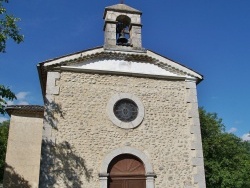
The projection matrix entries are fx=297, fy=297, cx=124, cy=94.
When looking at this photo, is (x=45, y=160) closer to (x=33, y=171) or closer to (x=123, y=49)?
(x=33, y=171)

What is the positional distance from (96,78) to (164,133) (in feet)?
9.90

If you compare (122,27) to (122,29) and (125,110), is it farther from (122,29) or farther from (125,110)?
(125,110)

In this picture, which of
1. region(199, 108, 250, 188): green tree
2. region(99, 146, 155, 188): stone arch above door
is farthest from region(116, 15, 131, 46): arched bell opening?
region(199, 108, 250, 188): green tree

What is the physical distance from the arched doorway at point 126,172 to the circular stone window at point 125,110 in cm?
108

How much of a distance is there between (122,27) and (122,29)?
101mm

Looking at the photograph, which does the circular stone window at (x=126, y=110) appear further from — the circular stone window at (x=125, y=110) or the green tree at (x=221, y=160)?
the green tree at (x=221, y=160)

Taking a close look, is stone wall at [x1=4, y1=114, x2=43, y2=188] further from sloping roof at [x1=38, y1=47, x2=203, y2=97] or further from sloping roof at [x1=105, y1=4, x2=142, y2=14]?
sloping roof at [x1=105, y1=4, x2=142, y2=14]

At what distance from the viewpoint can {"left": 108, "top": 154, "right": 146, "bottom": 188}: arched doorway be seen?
934 centimetres

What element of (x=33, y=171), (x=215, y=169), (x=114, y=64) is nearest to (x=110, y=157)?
(x=114, y=64)

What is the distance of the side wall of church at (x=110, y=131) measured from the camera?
9148mm

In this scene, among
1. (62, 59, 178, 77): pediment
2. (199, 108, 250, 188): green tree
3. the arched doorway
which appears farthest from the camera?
(199, 108, 250, 188): green tree

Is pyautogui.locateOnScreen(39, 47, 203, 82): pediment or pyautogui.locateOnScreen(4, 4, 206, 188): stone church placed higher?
pyautogui.locateOnScreen(39, 47, 203, 82): pediment

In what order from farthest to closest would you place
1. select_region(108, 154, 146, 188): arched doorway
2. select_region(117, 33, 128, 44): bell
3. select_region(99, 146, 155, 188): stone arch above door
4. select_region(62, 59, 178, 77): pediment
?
1. select_region(117, 33, 128, 44): bell
2. select_region(62, 59, 178, 77): pediment
3. select_region(108, 154, 146, 188): arched doorway
4. select_region(99, 146, 155, 188): stone arch above door

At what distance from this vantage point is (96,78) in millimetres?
10352
